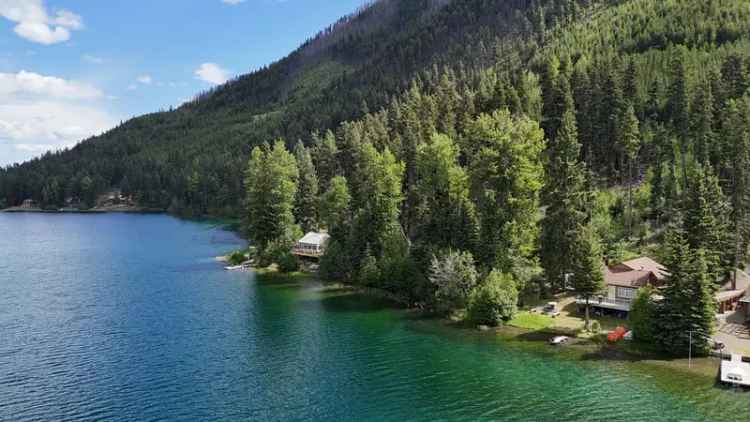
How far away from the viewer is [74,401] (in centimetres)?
4638

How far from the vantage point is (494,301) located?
64.7m

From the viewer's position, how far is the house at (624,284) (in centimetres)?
6575

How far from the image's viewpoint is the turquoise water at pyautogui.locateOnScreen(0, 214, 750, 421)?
44.0 meters

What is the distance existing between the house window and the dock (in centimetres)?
1590

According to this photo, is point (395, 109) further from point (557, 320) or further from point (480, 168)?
point (557, 320)

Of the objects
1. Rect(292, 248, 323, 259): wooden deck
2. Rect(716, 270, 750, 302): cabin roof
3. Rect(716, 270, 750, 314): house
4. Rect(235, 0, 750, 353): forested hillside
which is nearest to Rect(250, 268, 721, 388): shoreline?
Rect(235, 0, 750, 353): forested hillside

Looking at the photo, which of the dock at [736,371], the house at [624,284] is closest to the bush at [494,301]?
the house at [624,284]

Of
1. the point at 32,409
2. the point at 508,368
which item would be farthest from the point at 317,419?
the point at 32,409

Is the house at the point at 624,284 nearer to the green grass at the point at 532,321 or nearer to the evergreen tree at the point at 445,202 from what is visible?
the green grass at the point at 532,321

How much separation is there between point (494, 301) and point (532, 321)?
5034 millimetres

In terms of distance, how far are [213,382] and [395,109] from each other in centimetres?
10724

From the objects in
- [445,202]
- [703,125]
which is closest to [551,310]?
[445,202]

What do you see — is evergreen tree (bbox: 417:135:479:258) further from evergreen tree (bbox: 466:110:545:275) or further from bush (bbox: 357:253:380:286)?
bush (bbox: 357:253:380:286)

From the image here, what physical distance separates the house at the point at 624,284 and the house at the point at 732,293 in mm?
6743
